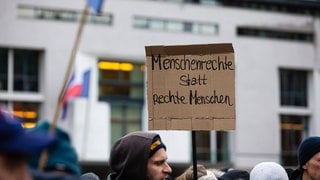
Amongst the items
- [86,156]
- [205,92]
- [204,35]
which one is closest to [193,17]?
[204,35]

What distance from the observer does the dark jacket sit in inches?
208

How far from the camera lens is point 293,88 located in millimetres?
42094

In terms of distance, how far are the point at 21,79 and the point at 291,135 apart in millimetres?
12387

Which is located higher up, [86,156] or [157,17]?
[157,17]

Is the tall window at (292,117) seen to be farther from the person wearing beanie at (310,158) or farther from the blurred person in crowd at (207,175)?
the person wearing beanie at (310,158)

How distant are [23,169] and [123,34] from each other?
35527 millimetres

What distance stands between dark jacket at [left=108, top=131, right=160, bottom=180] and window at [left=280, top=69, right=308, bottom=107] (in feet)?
119

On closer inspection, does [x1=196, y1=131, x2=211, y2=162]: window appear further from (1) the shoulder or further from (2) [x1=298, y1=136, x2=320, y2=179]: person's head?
(2) [x1=298, y1=136, x2=320, y2=179]: person's head

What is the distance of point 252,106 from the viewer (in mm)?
40438

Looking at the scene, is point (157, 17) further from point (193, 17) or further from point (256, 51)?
point (256, 51)

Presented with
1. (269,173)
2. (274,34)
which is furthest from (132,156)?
(274,34)

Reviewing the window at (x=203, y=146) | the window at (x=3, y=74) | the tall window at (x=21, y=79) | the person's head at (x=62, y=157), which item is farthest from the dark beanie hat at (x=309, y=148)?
the window at (x=203, y=146)

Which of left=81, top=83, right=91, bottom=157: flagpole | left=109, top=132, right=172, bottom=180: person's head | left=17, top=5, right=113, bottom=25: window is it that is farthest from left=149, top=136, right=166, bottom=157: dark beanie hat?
left=17, top=5, right=113, bottom=25: window

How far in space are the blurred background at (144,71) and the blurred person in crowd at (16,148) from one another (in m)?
29.9
